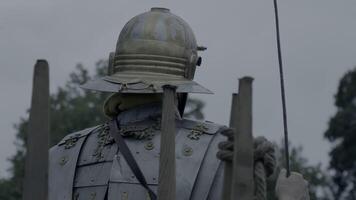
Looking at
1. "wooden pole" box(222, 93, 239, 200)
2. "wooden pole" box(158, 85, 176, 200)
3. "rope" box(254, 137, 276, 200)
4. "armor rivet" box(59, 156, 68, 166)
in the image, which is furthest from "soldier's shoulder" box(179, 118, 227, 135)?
"wooden pole" box(222, 93, 239, 200)

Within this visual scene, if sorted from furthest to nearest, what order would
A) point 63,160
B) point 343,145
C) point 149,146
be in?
point 343,145 < point 63,160 < point 149,146

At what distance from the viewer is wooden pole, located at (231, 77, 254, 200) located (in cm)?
1574

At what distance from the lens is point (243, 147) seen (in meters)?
15.8

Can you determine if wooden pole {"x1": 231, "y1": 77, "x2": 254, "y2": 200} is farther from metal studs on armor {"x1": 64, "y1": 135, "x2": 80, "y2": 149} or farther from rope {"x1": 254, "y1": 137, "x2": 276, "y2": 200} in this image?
metal studs on armor {"x1": 64, "y1": 135, "x2": 80, "y2": 149}

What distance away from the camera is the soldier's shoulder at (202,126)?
18.6m

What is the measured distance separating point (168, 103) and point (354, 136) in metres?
38.0

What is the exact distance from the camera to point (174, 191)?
1642 cm

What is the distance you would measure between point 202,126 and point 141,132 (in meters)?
0.49

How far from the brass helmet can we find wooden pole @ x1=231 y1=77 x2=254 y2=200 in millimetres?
2649

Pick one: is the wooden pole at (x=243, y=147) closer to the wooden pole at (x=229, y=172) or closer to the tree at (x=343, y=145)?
the wooden pole at (x=229, y=172)

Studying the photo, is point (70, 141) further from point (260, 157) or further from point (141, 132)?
point (260, 157)

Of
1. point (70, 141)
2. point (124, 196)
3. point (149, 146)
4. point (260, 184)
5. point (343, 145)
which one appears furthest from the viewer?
point (343, 145)

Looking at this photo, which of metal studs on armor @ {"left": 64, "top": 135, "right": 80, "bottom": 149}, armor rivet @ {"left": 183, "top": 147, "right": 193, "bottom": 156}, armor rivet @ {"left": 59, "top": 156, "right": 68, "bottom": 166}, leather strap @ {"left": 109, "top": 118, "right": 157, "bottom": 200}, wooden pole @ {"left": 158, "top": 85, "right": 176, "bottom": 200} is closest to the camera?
wooden pole @ {"left": 158, "top": 85, "right": 176, "bottom": 200}

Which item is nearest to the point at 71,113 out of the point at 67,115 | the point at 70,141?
the point at 67,115
